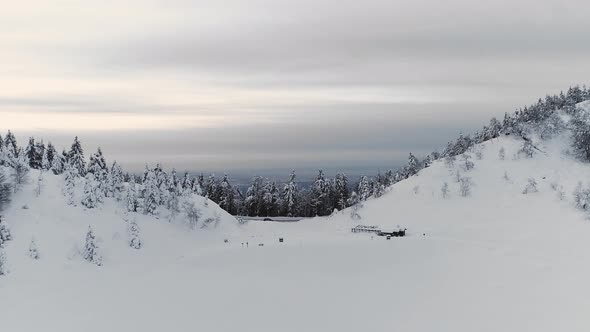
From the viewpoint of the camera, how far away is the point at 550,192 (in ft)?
250

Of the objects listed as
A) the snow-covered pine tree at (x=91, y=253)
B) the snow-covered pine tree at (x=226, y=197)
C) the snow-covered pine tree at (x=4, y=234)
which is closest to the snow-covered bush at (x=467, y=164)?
the snow-covered pine tree at (x=226, y=197)

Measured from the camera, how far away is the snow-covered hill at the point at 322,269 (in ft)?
106

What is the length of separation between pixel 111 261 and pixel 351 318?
2963 centimetres

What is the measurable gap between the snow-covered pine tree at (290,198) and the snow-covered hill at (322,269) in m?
22.6

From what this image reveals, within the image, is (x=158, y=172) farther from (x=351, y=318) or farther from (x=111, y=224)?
(x=351, y=318)

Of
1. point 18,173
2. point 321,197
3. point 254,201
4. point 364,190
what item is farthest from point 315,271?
point 321,197

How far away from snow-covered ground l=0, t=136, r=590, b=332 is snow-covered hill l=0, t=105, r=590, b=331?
0.52 ft

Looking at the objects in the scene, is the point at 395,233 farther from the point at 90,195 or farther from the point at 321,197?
the point at 321,197

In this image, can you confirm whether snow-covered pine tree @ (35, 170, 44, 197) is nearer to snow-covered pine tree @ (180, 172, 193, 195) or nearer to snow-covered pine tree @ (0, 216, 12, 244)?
snow-covered pine tree @ (0, 216, 12, 244)

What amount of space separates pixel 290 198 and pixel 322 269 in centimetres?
6001

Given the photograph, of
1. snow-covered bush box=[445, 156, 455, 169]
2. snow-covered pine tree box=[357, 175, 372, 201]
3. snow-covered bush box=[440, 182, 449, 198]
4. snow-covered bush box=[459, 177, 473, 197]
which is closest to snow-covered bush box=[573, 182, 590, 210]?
snow-covered bush box=[459, 177, 473, 197]

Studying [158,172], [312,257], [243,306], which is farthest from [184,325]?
[158,172]

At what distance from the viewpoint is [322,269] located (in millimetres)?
46594

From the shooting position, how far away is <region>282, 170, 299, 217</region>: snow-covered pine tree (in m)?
106
